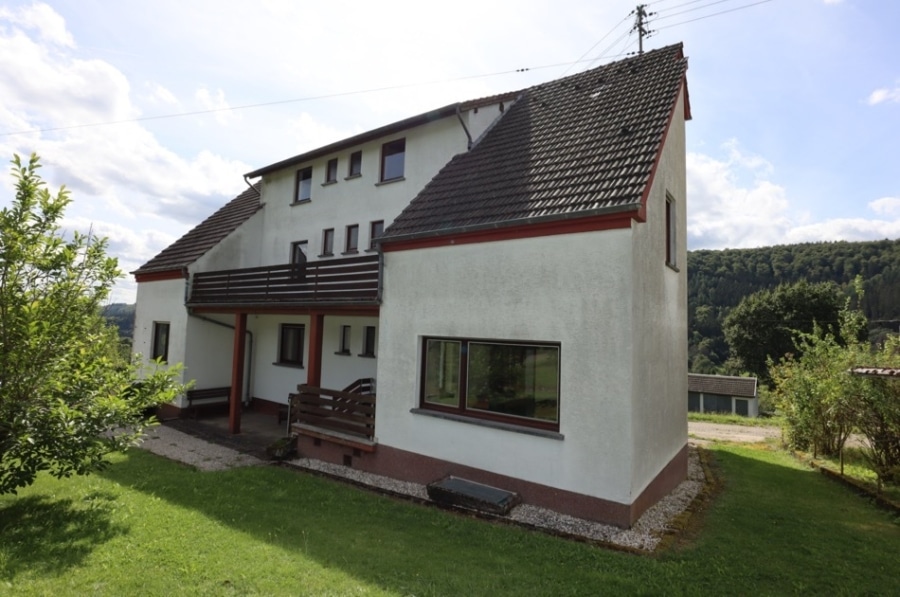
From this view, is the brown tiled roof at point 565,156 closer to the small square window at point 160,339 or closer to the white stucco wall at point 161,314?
the white stucco wall at point 161,314

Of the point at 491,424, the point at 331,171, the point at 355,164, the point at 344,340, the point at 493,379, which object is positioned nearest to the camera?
the point at 491,424

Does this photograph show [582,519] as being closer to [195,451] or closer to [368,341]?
[368,341]

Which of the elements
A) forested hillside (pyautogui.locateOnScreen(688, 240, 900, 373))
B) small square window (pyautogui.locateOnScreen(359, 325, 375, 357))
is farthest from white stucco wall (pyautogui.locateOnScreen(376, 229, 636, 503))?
forested hillside (pyautogui.locateOnScreen(688, 240, 900, 373))

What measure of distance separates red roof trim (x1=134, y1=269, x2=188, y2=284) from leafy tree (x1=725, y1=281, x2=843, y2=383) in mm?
48971

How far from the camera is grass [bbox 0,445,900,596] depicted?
16.5ft

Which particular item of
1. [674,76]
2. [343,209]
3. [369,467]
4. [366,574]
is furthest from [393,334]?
[674,76]

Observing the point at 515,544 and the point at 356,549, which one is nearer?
the point at 356,549

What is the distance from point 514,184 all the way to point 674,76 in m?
4.18

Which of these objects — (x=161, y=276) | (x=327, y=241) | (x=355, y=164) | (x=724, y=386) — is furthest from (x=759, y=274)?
(x=161, y=276)

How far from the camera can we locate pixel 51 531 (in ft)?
20.1

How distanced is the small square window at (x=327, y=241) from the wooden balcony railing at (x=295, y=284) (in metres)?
2.37

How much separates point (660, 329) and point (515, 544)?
4.56 m

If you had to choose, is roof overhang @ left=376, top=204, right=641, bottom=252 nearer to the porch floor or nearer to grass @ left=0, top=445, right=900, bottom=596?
grass @ left=0, top=445, right=900, bottom=596

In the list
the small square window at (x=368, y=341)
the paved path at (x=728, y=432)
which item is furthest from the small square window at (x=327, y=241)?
the paved path at (x=728, y=432)
